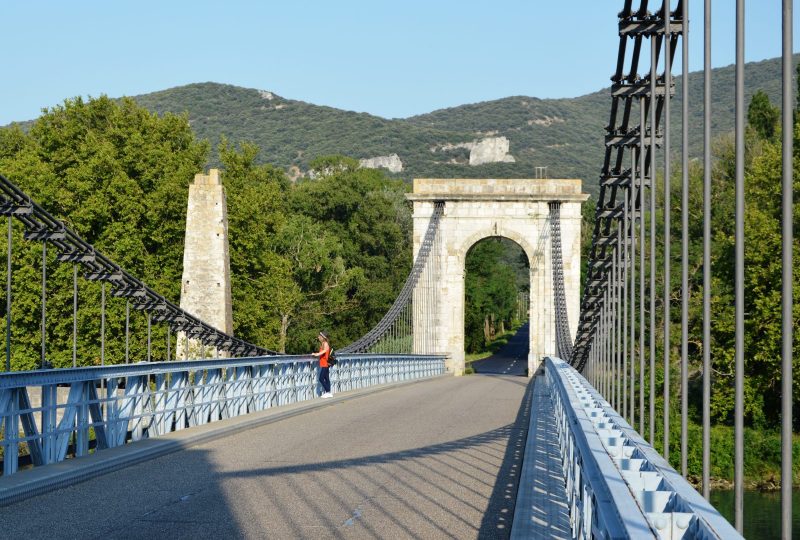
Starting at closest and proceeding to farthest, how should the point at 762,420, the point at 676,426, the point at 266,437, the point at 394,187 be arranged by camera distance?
1. the point at 266,437
2. the point at 762,420
3. the point at 676,426
4. the point at 394,187

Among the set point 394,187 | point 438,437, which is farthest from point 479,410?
point 394,187

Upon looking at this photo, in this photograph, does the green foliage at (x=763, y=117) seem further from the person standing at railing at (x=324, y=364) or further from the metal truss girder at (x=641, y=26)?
the metal truss girder at (x=641, y=26)

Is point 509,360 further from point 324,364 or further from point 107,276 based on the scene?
point 107,276

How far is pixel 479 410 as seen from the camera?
2489 cm

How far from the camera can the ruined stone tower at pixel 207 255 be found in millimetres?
27500

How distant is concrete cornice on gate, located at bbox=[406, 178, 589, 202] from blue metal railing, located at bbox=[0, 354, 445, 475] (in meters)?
33.8

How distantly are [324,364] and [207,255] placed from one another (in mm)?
3687

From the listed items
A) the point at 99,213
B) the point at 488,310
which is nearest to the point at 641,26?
the point at 99,213

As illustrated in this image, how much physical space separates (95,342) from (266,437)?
30.9 metres

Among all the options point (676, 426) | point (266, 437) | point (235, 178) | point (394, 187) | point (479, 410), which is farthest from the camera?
point (394, 187)

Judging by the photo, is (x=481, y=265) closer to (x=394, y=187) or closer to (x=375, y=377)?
(x=394, y=187)

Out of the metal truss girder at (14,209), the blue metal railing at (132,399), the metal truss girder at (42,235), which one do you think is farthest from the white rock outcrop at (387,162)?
the metal truss girder at (14,209)

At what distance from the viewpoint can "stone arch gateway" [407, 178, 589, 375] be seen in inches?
2415

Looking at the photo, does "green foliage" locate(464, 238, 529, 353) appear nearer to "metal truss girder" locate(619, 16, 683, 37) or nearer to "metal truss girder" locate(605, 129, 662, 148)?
"metal truss girder" locate(605, 129, 662, 148)
